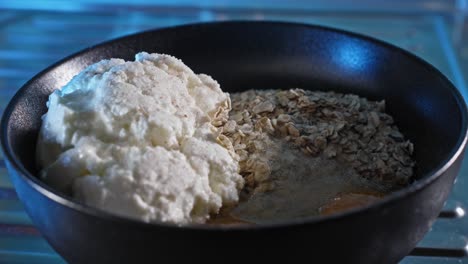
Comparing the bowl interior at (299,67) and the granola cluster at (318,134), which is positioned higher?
the bowl interior at (299,67)

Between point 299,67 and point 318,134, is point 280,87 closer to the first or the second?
point 299,67

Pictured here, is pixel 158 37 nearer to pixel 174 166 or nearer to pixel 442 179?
pixel 174 166

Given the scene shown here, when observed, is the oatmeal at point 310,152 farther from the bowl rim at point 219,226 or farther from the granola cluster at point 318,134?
the bowl rim at point 219,226

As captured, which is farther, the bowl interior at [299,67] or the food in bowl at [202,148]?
the bowl interior at [299,67]

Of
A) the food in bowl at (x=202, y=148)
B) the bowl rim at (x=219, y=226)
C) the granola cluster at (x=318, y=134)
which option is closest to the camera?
the bowl rim at (x=219, y=226)

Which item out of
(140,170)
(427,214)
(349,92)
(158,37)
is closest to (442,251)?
(427,214)

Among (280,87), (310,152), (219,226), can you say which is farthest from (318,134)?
(219,226)

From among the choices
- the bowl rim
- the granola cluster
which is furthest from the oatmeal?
the bowl rim

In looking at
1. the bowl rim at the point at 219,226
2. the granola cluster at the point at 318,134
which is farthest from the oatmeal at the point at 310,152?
the bowl rim at the point at 219,226

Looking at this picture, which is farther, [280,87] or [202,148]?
[280,87]
